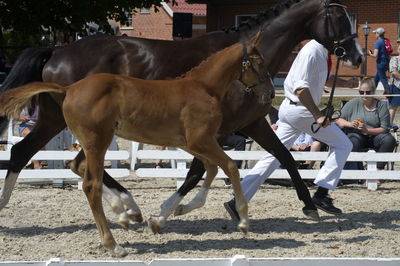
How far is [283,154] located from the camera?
22.3ft

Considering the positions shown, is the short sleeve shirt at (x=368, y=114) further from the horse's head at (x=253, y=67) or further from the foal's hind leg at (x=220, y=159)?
the foal's hind leg at (x=220, y=159)

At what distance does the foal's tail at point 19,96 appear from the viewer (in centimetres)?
541

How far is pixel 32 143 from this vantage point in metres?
6.71

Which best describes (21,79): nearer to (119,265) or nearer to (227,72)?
Result: (227,72)

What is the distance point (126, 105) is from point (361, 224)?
270cm

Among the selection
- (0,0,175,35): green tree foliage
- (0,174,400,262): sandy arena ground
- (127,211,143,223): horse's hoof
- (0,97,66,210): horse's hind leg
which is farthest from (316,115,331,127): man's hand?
(0,0,175,35): green tree foliage

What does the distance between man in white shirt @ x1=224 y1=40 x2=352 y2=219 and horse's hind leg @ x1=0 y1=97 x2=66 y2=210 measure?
178 centimetres

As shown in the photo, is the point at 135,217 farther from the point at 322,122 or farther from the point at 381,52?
the point at 381,52

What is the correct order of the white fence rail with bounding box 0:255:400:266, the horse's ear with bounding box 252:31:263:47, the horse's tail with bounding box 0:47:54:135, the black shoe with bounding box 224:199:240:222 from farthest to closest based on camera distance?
the horse's tail with bounding box 0:47:54:135, the black shoe with bounding box 224:199:240:222, the horse's ear with bounding box 252:31:263:47, the white fence rail with bounding box 0:255:400:266

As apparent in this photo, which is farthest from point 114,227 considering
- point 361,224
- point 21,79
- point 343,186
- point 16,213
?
point 343,186

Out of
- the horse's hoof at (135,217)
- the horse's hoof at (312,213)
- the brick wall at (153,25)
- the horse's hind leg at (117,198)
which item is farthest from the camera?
the brick wall at (153,25)

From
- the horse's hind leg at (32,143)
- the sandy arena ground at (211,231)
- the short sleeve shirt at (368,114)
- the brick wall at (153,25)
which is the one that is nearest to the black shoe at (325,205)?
the sandy arena ground at (211,231)

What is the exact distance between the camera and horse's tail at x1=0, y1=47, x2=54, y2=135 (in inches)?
276

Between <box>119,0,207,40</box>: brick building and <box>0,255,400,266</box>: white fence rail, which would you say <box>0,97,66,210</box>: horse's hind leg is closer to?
<box>0,255,400,266</box>: white fence rail
